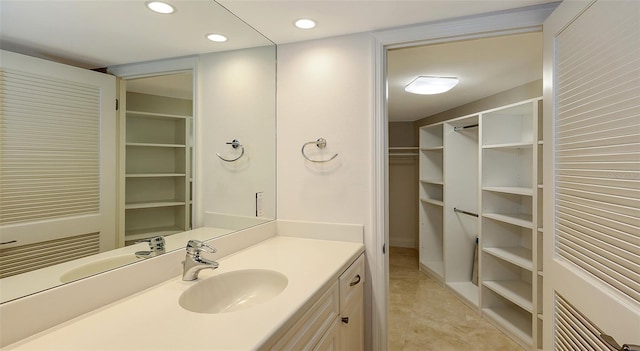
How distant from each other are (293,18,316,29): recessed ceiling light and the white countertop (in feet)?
4.28

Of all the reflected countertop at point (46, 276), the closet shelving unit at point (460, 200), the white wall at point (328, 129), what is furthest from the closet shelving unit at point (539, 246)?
the reflected countertop at point (46, 276)

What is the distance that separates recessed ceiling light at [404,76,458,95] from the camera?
2.57 metres

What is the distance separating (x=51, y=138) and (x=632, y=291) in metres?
1.81

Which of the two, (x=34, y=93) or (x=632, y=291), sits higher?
(x=34, y=93)

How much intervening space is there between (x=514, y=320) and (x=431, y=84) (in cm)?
220

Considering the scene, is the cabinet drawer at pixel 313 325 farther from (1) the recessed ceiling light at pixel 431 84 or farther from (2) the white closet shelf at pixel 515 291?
(1) the recessed ceiling light at pixel 431 84

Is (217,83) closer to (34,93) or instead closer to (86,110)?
(86,110)

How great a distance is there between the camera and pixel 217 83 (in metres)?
1.62

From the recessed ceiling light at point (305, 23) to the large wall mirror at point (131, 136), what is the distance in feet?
1.01

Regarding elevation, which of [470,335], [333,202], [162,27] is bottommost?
[470,335]

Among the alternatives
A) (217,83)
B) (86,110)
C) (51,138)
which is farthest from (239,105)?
(51,138)

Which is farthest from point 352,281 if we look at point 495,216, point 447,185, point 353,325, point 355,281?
point 447,185

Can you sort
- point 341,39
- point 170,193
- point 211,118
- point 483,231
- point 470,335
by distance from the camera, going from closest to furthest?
point 170,193 → point 211,118 → point 341,39 → point 470,335 → point 483,231

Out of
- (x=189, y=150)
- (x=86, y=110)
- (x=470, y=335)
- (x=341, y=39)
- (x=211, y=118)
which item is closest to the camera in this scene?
(x=86, y=110)
